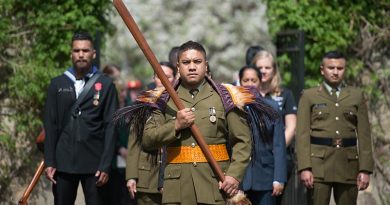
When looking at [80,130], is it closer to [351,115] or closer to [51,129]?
[51,129]

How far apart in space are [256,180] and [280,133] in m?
0.51

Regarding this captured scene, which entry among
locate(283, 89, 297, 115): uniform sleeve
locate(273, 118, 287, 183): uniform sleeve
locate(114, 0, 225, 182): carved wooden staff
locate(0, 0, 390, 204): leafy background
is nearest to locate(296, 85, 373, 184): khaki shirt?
locate(273, 118, 287, 183): uniform sleeve

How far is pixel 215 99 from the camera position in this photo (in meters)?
8.27

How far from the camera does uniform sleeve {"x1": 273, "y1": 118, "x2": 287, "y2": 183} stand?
10.3 m

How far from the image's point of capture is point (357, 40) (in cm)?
1380

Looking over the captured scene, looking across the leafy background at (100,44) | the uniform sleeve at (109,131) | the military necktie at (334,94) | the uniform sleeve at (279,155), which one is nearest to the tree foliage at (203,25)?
the leafy background at (100,44)

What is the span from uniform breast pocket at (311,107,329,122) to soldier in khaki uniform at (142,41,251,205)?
227 cm

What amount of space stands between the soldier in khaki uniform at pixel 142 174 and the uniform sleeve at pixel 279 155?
139cm

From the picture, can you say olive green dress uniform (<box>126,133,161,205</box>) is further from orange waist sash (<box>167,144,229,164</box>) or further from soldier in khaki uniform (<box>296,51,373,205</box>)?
soldier in khaki uniform (<box>296,51,373,205</box>)

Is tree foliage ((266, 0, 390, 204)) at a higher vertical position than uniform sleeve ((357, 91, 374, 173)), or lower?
higher

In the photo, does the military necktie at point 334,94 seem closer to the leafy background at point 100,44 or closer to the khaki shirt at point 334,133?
the khaki shirt at point 334,133

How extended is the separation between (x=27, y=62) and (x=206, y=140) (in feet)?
17.0

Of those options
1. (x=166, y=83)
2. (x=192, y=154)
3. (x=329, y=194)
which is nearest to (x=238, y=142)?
(x=192, y=154)

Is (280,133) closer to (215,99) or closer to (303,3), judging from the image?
(215,99)
